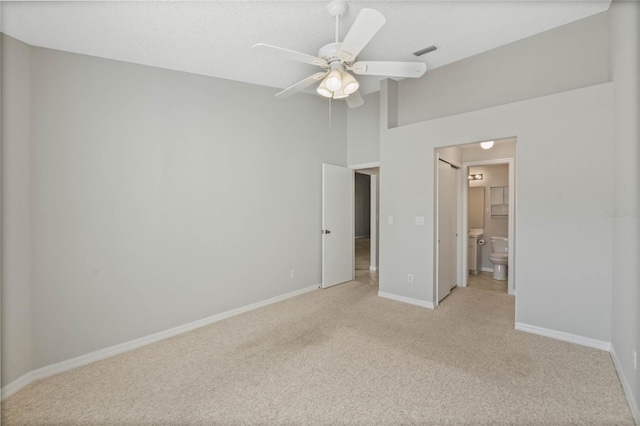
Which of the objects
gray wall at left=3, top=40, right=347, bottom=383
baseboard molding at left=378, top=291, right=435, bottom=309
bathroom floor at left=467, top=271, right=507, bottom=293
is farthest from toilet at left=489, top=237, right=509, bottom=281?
gray wall at left=3, top=40, right=347, bottom=383

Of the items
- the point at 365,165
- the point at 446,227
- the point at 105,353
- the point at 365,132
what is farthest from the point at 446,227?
the point at 105,353

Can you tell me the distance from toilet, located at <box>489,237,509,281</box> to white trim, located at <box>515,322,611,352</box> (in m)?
2.40

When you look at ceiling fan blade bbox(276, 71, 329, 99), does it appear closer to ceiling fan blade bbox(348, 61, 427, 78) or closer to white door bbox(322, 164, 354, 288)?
ceiling fan blade bbox(348, 61, 427, 78)

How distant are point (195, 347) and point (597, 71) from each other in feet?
15.9

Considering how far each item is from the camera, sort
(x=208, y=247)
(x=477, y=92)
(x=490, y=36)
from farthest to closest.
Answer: (x=477, y=92)
(x=208, y=247)
(x=490, y=36)

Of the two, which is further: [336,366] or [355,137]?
[355,137]

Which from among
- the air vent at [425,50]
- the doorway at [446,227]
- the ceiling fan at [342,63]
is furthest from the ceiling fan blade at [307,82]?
the doorway at [446,227]

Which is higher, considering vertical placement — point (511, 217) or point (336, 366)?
point (511, 217)

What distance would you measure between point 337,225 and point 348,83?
9.03ft

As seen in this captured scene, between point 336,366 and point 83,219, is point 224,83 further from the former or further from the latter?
point 336,366

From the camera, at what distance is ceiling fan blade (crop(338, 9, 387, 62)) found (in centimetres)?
174

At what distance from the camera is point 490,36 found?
9.92 ft

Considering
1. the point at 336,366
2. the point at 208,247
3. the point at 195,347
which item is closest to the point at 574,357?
the point at 336,366

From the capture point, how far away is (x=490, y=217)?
19.7ft
